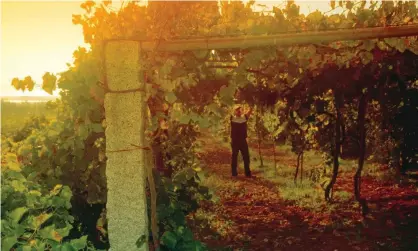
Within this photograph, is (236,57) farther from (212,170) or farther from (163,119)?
(212,170)

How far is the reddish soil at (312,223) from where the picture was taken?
5.49 meters

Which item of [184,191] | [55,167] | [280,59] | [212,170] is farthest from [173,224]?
[212,170]

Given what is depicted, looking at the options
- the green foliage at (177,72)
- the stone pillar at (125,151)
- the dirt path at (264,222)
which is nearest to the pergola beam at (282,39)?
the green foliage at (177,72)

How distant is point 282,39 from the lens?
287cm

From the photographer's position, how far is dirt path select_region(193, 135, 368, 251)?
556 cm

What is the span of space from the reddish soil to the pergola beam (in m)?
3.12

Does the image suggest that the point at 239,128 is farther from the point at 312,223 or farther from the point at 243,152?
the point at 312,223

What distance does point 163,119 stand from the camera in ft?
11.2

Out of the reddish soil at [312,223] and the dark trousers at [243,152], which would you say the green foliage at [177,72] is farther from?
the dark trousers at [243,152]

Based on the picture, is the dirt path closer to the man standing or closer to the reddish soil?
the reddish soil

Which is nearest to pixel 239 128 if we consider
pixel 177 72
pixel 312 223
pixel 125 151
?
pixel 312 223

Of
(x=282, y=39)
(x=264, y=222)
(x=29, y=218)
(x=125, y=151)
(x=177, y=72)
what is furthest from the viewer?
(x=264, y=222)

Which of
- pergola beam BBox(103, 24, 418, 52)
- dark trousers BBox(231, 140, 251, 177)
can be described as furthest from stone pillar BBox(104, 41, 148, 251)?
dark trousers BBox(231, 140, 251, 177)

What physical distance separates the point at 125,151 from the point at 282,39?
144cm
